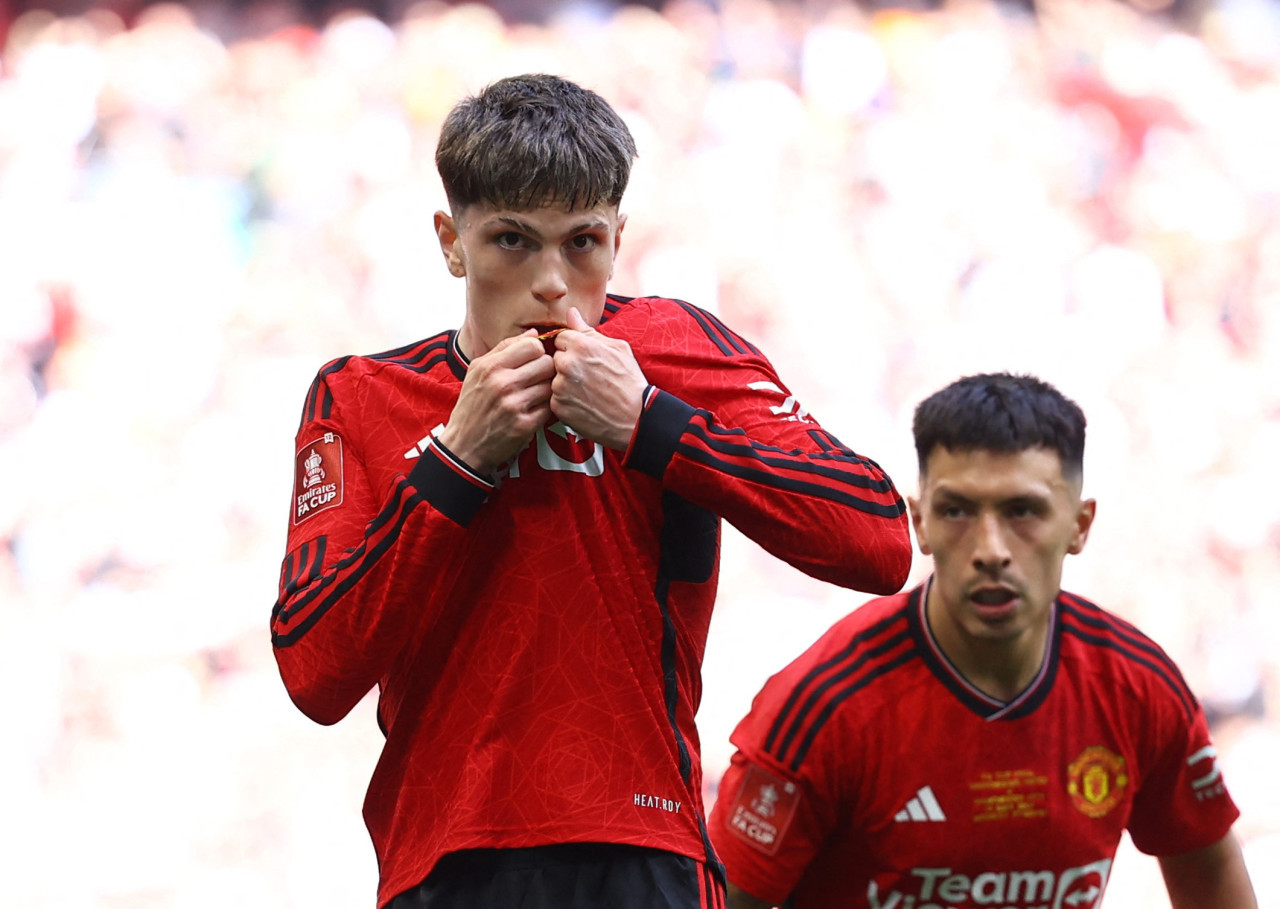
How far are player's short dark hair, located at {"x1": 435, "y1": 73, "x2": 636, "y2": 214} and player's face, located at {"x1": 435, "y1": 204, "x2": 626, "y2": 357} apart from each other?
1 cm

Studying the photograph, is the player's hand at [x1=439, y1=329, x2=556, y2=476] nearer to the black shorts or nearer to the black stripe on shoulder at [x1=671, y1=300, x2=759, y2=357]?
the black stripe on shoulder at [x1=671, y1=300, x2=759, y2=357]

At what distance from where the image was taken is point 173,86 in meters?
4.18

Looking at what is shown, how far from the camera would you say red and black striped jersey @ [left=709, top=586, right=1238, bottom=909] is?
90.6 inches

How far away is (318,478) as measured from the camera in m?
1.62

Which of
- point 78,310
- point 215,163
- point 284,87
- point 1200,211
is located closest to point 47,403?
point 78,310

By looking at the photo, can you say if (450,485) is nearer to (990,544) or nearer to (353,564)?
(353,564)

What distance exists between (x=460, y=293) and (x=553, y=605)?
291cm

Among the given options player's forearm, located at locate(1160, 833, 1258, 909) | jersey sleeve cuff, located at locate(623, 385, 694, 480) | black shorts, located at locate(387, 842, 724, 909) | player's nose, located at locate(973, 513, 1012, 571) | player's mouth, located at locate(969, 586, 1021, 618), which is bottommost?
black shorts, located at locate(387, 842, 724, 909)

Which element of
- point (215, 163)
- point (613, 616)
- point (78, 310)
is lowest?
point (613, 616)

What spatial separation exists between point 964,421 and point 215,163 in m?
2.54

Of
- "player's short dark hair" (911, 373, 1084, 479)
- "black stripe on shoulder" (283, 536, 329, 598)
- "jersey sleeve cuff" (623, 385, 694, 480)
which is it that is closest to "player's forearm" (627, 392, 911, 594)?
"jersey sleeve cuff" (623, 385, 694, 480)

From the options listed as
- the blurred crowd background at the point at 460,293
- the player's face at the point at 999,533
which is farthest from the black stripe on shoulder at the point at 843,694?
the blurred crowd background at the point at 460,293

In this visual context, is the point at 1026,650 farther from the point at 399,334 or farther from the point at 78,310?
the point at 78,310

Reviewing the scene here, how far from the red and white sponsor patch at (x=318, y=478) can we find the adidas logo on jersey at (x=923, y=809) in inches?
44.1
